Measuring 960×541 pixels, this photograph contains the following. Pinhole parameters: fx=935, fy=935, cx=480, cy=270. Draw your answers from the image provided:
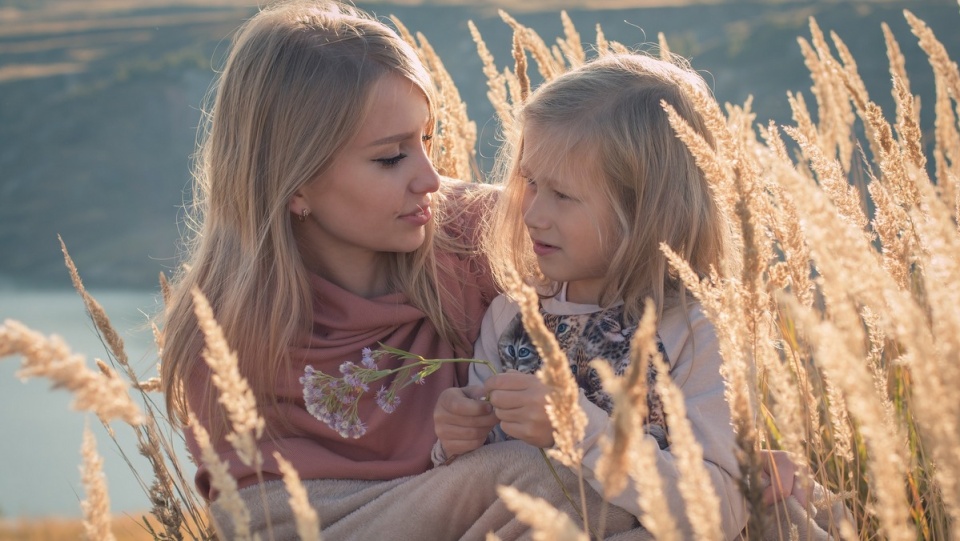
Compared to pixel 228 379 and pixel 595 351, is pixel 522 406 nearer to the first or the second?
pixel 595 351

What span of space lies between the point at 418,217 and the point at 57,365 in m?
1.43

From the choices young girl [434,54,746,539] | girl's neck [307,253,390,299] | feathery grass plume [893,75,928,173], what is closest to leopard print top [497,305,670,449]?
young girl [434,54,746,539]

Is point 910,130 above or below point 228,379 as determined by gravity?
above

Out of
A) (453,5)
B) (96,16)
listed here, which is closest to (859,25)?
(453,5)

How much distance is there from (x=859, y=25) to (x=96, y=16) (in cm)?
2623

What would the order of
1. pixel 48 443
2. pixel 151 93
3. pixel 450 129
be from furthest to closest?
pixel 151 93, pixel 48 443, pixel 450 129

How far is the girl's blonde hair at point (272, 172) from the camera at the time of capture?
7.06 ft

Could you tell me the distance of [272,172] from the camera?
2262 millimetres

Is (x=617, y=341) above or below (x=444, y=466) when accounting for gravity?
above

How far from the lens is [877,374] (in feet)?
4.95

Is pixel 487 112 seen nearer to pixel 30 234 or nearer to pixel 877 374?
pixel 30 234

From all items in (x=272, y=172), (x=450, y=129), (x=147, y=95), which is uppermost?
(x=147, y=95)

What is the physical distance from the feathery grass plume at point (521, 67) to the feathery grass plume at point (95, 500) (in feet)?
5.89

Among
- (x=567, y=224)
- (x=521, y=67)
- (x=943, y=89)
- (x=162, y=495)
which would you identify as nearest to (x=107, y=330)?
(x=162, y=495)
